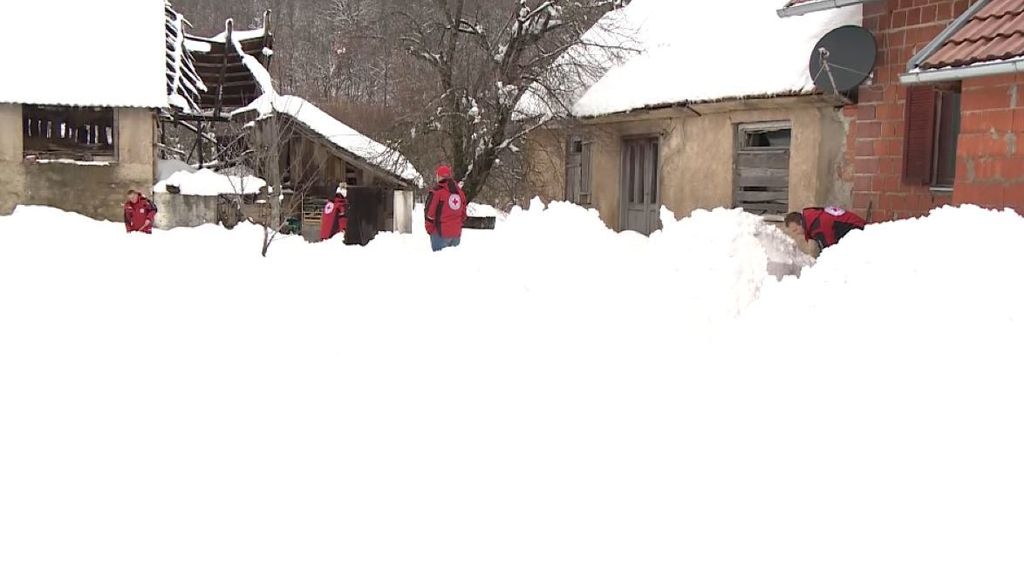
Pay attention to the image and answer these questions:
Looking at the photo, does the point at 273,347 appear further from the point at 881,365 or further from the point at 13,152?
the point at 13,152

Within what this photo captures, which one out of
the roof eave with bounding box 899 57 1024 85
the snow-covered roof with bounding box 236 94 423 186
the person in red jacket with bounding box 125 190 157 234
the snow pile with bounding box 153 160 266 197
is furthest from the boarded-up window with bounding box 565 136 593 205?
the roof eave with bounding box 899 57 1024 85

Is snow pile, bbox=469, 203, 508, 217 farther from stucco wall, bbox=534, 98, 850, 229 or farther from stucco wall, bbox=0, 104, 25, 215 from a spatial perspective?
stucco wall, bbox=0, 104, 25, 215

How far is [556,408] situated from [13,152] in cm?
1958

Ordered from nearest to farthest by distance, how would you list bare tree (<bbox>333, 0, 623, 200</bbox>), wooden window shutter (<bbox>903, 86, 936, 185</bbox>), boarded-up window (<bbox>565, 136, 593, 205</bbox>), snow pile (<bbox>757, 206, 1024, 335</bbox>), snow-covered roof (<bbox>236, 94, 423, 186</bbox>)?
snow pile (<bbox>757, 206, 1024, 335</bbox>), wooden window shutter (<bbox>903, 86, 936, 185</bbox>), bare tree (<bbox>333, 0, 623, 200</bbox>), boarded-up window (<bbox>565, 136, 593, 205</bbox>), snow-covered roof (<bbox>236, 94, 423, 186</bbox>)

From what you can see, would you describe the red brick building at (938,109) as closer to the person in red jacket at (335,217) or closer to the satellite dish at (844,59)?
the satellite dish at (844,59)

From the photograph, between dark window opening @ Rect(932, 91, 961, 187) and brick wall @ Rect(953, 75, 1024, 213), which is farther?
dark window opening @ Rect(932, 91, 961, 187)

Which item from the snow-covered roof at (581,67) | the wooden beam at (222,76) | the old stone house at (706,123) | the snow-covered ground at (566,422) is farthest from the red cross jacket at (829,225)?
the wooden beam at (222,76)

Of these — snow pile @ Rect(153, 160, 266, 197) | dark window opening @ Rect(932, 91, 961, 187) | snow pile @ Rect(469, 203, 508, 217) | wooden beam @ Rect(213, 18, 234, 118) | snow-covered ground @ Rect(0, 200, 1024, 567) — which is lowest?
snow-covered ground @ Rect(0, 200, 1024, 567)

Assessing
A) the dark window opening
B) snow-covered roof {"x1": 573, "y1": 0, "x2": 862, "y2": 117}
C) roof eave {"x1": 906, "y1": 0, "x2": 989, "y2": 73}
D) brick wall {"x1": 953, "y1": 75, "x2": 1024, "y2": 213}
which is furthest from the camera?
snow-covered roof {"x1": 573, "y1": 0, "x2": 862, "y2": 117}

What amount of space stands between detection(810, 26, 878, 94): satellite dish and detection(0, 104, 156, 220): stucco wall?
16.4 metres

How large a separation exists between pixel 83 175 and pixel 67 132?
200 inches

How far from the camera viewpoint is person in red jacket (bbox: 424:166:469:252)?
12.8m

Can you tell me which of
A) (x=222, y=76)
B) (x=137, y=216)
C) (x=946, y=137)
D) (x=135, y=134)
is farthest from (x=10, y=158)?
(x=946, y=137)

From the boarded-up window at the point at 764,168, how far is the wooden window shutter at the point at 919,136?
6.57ft
